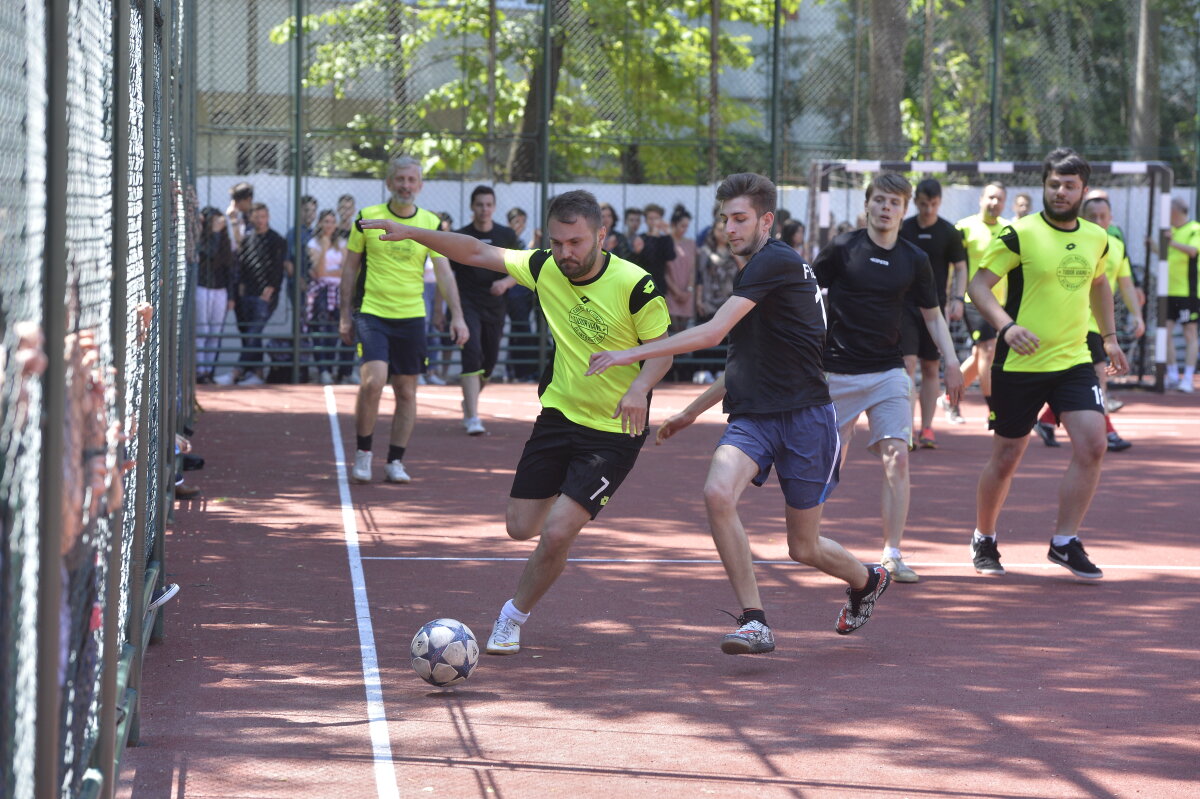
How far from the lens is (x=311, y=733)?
519 centimetres

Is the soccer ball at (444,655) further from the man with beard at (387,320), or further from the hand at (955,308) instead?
the hand at (955,308)

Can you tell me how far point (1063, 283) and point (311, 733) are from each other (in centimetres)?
469

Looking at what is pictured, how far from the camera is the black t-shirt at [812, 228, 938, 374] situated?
27.0 ft

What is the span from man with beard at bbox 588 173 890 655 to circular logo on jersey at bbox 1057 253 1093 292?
2.05 m

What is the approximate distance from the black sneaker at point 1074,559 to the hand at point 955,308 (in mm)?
6923

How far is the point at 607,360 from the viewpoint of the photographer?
18.8 ft

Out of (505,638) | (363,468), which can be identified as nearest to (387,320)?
(363,468)

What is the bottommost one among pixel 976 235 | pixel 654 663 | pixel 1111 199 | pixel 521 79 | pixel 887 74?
pixel 654 663

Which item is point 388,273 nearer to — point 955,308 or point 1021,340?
point 1021,340

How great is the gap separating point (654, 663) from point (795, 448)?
102 cm

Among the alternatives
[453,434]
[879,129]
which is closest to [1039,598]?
[453,434]

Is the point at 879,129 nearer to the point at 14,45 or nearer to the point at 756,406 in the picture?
the point at 756,406

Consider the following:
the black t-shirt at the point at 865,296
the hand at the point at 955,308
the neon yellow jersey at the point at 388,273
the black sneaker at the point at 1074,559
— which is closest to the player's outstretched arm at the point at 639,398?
the black t-shirt at the point at 865,296

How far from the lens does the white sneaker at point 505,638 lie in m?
6.33
